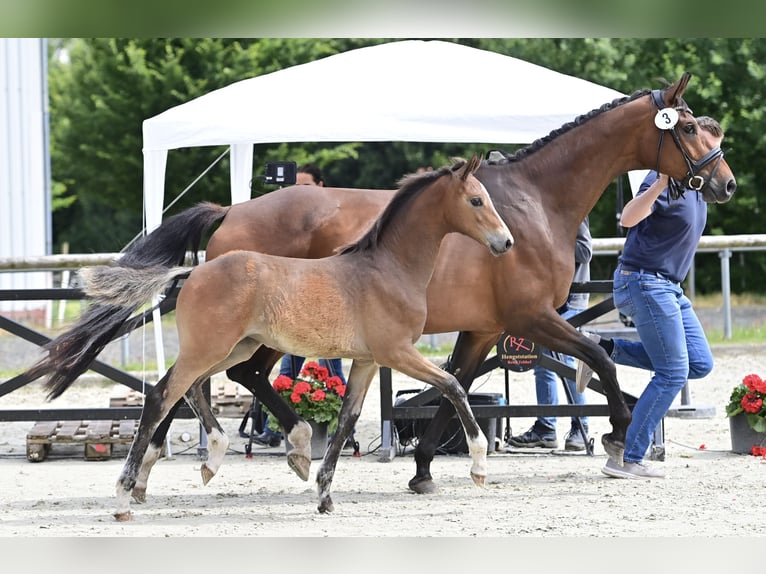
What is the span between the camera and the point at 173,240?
634 cm

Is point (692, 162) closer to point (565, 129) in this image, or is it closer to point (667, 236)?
point (667, 236)

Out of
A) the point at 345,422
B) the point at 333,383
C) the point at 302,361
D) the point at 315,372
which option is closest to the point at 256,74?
the point at 302,361

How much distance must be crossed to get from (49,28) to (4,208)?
58.7ft

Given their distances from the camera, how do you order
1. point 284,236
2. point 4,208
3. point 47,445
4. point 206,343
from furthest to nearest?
1. point 4,208
2. point 47,445
3. point 284,236
4. point 206,343

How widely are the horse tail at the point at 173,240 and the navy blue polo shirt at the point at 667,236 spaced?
251 centimetres

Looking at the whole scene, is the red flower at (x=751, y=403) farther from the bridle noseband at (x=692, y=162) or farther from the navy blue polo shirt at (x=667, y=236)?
the bridle noseband at (x=692, y=162)

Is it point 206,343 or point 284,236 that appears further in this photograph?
point 284,236

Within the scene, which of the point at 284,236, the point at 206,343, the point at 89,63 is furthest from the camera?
the point at 89,63

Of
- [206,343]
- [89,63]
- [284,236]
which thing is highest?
[89,63]

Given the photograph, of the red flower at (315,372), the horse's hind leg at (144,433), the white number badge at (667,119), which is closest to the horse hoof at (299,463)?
the horse's hind leg at (144,433)

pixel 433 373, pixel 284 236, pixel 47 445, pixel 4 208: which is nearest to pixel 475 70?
pixel 284 236

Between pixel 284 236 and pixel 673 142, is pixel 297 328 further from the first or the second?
pixel 673 142

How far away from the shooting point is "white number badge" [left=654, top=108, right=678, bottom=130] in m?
5.92

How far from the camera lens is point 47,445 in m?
7.54
